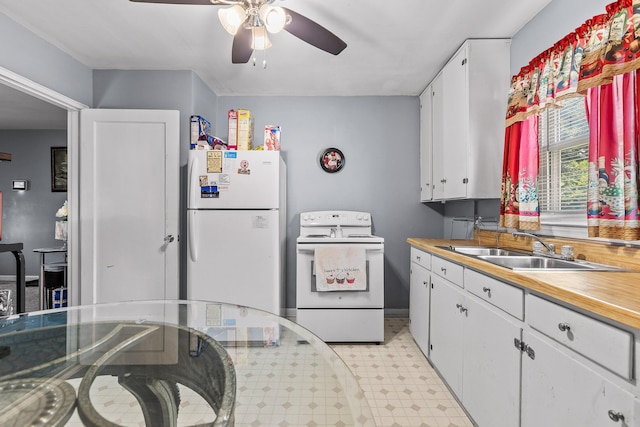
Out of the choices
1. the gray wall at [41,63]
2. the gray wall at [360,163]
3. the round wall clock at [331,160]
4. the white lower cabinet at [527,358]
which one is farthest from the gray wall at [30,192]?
the white lower cabinet at [527,358]

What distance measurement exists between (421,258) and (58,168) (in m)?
5.65

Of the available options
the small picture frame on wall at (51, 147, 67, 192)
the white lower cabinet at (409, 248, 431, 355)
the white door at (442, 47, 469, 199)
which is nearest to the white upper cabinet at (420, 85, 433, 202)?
the white door at (442, 47, 469, 199)

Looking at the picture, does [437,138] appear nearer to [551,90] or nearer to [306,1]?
[551,90]

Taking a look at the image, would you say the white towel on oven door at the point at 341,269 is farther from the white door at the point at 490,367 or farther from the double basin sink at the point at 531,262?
the white door at the point at 490,367

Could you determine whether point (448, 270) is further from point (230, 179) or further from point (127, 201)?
point (127, 201)

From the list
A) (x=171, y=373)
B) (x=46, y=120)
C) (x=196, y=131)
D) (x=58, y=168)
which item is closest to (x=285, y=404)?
(x=171, y=373)

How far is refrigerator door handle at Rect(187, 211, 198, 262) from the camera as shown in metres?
2.58

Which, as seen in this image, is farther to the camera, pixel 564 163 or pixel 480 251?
pixel 480 251

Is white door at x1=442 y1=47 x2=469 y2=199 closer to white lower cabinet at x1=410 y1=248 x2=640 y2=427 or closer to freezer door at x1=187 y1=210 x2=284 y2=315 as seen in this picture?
white lower cabinet at x1=410 y1=248 x2=640 y2=427

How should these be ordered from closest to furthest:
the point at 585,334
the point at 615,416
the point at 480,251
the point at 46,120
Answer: the point at 615,416 → the point at 585,334 → the point at 480,251 → the point at 46,120

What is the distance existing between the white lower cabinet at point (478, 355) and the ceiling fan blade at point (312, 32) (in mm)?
1613

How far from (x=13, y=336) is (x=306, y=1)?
216cm

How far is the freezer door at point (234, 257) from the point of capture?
2.60m

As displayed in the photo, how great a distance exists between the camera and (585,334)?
942 mm
